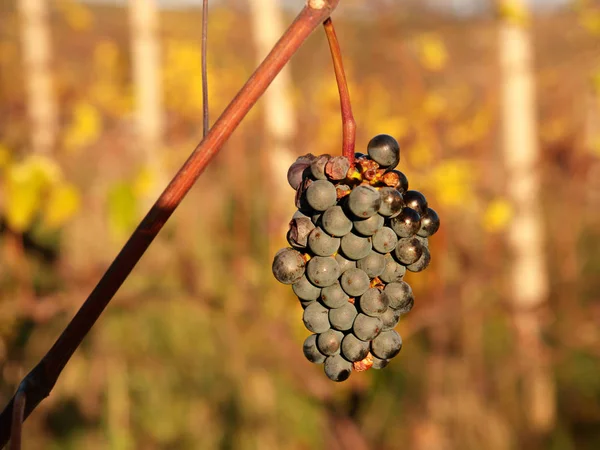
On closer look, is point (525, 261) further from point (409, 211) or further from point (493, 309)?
point (409, 211)

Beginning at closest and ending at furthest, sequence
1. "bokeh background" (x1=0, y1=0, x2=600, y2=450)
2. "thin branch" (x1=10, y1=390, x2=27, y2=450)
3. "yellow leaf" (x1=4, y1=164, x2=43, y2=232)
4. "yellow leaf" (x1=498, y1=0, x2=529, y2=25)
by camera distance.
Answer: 1. "thin branch" (x1=10, y1=390, x2=27, y2=450)
2. "yellow leaf" (x1=4, y1=164, x2=43, y2=232)
3. "yellow leaf" (x1=498, y1=0, x2=529, y2=25)
4. "bokeh background" (x1=0, y1=0, x2=600, y2=450)

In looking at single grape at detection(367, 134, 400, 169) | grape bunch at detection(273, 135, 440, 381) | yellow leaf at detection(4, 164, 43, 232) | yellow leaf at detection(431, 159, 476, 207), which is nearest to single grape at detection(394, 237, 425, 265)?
grape bunch at detection(273, 135, 440, 381)

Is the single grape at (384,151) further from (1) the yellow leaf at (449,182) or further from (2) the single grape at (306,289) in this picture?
(1) the yellow leaf at (449,182)

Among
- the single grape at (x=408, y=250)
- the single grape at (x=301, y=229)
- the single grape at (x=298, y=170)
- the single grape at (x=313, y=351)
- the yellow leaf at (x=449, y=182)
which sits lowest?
the single grape at (x=313, y=351)

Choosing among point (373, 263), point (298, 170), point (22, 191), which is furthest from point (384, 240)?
point (22, 191)

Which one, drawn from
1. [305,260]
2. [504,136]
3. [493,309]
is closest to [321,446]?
[493,309]

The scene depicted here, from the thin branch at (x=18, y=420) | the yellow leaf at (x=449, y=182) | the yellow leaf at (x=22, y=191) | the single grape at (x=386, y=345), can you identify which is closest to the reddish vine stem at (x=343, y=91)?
the single grape at (x=386, y=345)

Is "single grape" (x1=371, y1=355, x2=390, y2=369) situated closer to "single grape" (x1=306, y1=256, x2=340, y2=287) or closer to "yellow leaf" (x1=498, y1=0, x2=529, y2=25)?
"single grape" (x1=306, y1=256, x2=340, y2=287)
